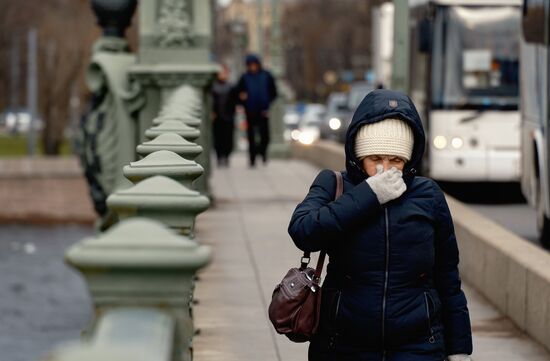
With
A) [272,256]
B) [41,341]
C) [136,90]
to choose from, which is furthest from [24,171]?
[272,256]

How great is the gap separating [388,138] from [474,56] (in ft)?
58.5

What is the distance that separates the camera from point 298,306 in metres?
5.86

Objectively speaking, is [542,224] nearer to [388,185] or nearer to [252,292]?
[252,292]

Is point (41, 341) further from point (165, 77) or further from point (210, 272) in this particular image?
point (210, 272)

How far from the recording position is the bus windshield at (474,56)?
75.6 ft

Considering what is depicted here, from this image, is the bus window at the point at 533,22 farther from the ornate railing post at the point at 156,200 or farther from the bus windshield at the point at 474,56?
the ornate railing post at the point at 156,200

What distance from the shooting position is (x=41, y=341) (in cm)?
2597

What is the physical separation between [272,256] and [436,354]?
826cm

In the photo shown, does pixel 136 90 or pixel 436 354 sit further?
pixel 136 90

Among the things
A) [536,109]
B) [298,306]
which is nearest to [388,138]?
[298,306]

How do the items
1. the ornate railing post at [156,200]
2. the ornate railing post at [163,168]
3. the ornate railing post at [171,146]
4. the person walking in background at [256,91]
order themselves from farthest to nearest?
1. the person walking in background at [256,91]
2. the ornate railing post at [171,146]
3. the ornate railing post at [163,168]
4. the ornate railing post at [156,200]

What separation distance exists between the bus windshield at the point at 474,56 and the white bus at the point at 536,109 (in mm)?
5462

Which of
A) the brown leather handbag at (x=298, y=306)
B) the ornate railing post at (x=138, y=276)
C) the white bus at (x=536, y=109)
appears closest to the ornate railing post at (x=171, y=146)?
the brown leather handbag at (x=298, y=306)

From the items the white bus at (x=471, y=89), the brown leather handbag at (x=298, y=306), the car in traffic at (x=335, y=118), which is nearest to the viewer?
the brown leather handbag at (x=298, y=306)
